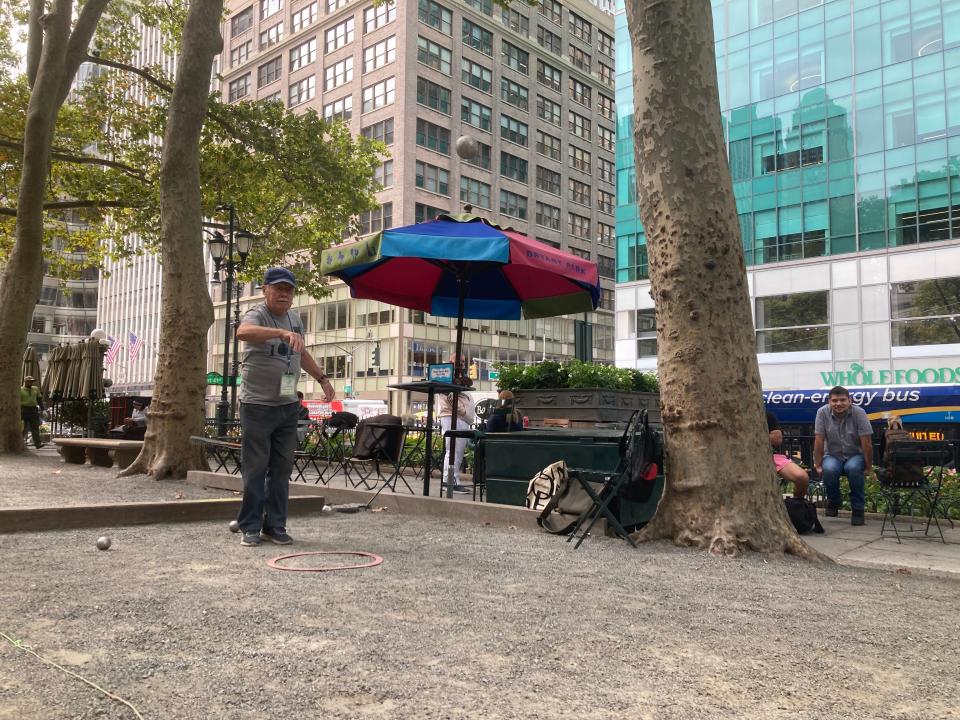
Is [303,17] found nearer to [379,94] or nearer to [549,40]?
[379,94]

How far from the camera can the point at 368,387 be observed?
198ft

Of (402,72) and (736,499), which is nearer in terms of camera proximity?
(736,499)

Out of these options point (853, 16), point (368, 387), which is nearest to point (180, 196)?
point (853, 16)

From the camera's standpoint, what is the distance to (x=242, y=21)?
71.4 metres

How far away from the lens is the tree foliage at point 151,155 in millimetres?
20062

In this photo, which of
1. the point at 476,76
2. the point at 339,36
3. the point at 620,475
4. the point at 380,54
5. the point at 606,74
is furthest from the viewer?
the point at 606,74

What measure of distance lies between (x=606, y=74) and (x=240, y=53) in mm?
35115

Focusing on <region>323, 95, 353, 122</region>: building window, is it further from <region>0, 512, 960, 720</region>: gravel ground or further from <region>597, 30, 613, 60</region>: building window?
<region>0, 512, 960, 720</region>: gravel ground

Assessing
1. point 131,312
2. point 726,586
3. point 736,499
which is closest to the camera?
point 726,586

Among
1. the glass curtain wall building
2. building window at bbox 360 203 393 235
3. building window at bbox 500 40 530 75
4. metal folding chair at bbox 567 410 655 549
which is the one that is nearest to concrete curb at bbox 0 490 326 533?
metal folding chair at bbox 567 410 655 549

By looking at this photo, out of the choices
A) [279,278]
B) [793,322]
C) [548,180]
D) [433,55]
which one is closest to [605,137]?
[548,180]

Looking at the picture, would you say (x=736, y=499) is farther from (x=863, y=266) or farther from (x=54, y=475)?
(x=863, y=266)

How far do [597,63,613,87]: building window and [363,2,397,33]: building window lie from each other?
25.8m

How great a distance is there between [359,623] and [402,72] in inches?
2302
